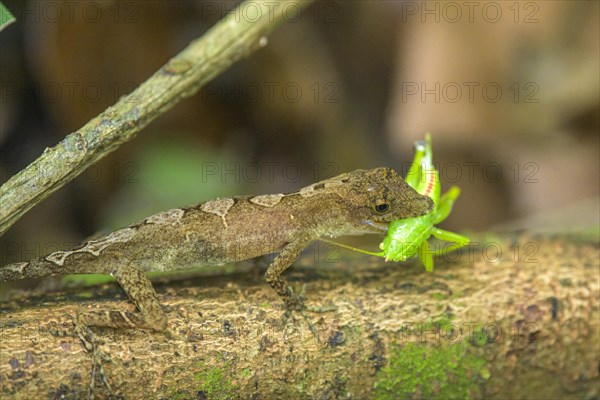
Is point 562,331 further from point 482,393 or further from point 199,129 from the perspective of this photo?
point 199,129

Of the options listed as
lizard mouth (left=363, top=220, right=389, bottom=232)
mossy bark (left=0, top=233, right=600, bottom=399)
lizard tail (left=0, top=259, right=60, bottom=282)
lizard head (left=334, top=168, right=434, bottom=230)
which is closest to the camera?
mossy bark (left=0, top=233, right=600, bottom=399)

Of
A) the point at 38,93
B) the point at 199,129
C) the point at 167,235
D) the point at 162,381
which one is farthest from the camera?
the point at 199,129

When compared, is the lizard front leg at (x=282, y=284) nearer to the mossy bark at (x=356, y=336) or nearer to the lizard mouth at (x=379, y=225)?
the mossy bark at (x=356, y=336)

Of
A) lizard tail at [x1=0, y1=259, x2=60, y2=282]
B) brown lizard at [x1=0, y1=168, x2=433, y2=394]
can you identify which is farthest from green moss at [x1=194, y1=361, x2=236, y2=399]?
lizard tail at [x1=0, y1=259, x2=60, y2=282]

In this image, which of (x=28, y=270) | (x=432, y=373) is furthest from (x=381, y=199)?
(x=28, y=270)

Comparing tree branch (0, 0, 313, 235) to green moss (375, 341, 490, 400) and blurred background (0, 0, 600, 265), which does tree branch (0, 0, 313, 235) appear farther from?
green moss (375, 341, 490, 400)

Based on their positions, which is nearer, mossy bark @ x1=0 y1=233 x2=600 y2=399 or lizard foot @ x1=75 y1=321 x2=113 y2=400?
lizard foot @ x1=75 y1=321 x2=113 y2=400

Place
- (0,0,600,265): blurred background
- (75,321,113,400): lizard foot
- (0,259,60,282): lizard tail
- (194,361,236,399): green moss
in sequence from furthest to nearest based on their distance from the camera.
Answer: (0,0,600,265): blurred background < (0,259,60,282): lizard tail < (194,361,236,399): green moss < (75,321,113,400): lizard foot

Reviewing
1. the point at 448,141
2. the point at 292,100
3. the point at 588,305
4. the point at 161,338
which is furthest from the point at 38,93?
the point at 588,305
